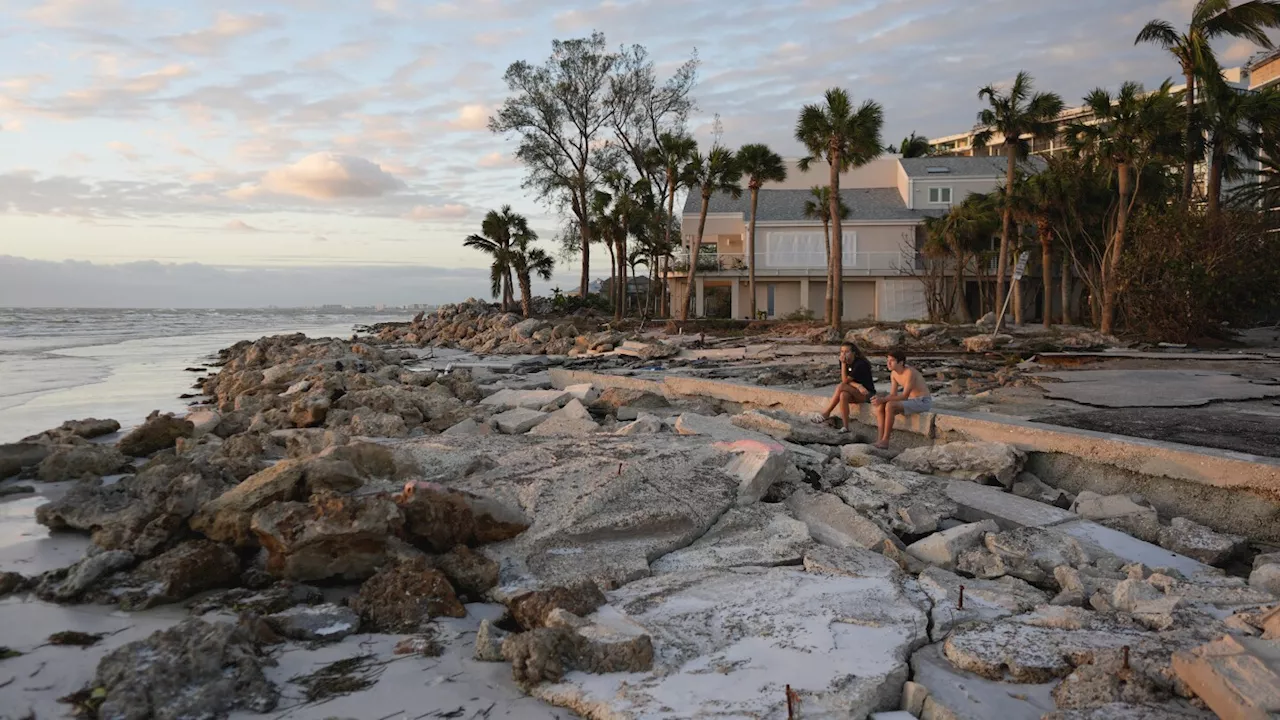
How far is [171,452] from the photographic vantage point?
766cm

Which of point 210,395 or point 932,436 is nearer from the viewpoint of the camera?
point 932,436

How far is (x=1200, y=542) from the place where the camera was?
5082 millimetres

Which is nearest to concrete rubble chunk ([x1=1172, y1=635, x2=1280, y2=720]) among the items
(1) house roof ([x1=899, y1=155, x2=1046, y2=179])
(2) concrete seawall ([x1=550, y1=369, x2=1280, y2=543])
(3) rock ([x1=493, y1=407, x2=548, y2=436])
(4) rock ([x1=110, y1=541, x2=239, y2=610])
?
(2) concrete seawall ([x1=550, y1=369, x2=1280, y2=543])

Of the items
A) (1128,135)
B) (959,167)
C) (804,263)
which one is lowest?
(804,263)

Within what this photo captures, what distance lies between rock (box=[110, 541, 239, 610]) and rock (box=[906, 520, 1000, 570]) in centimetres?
393

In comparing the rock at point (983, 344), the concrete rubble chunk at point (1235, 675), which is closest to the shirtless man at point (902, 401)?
the concrete rubble chunk at point (1235, 675)

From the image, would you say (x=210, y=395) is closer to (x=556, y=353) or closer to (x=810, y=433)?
(x=556, y=353)

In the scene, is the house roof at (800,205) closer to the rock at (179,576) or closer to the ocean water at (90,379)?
the ocean water at (90,379)

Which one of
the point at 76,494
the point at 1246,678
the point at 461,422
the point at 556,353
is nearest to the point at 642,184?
the point at 556,353

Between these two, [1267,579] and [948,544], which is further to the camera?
[948,544]

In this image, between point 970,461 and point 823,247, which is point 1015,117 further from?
point 970,461

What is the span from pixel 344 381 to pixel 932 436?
25.8 feet

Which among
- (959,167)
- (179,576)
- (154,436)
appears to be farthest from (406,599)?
(959,167)

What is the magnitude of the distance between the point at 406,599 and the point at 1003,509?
155 inches
